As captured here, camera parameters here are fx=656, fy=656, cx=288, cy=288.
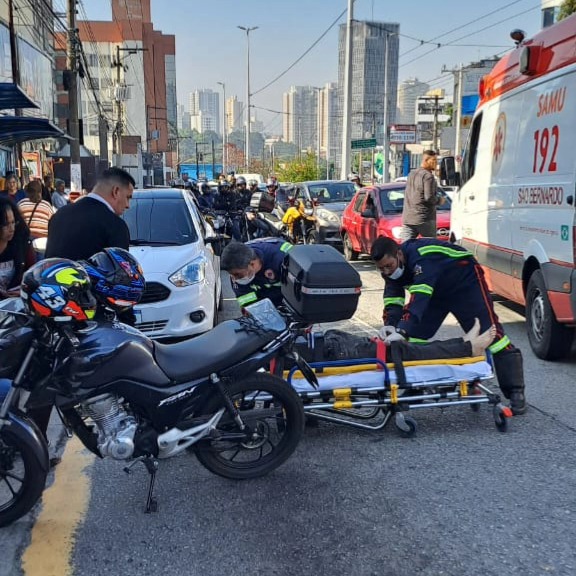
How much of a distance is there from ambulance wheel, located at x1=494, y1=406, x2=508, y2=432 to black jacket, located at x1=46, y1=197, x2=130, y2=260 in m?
2.70

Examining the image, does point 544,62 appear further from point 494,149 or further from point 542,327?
point 542,327

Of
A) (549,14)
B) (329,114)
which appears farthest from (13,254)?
(329,114)

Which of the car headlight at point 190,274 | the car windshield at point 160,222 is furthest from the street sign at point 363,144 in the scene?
the car headlight at point 190,274

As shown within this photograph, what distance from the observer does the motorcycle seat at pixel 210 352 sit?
3469 mm

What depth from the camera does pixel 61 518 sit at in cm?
341

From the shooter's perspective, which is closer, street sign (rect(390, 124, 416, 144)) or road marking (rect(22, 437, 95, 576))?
road marking (rect(22, 437, 95, 576))

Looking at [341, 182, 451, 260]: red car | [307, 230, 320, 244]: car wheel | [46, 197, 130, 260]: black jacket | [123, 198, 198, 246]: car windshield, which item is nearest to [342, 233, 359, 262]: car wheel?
[341, 182, 451, 260]: red car

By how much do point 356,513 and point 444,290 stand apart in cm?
193

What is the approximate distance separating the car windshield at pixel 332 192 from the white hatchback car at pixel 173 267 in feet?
29.2

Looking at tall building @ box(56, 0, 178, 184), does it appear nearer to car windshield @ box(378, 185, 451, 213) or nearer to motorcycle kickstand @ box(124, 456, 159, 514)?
car windshield @ box(378, 185, 451, 213)

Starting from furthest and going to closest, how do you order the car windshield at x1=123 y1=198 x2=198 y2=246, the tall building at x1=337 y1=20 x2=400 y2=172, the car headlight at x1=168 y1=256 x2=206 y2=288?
1. the tall building at x1=337 y1=20 x2=400 y2=172
2. the car windshield at x1=123 y1=198 x2=198 y2=246
3. the car headlight at x1=168 y1=256 x2=206 y2=288

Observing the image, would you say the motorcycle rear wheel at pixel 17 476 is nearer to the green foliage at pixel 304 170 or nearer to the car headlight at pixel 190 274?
the car headlight at pixel 190 274

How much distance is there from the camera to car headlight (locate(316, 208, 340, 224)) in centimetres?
1482

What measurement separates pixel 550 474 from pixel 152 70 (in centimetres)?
9445
